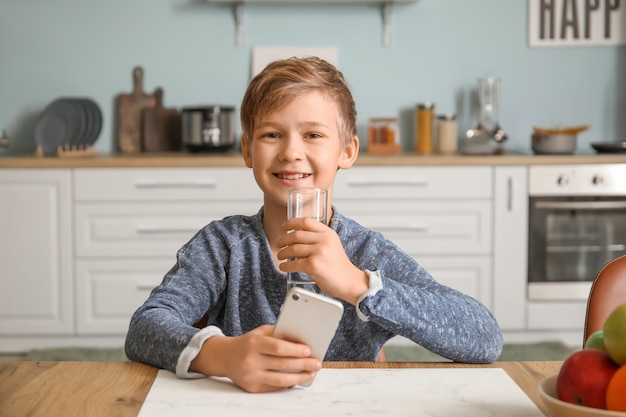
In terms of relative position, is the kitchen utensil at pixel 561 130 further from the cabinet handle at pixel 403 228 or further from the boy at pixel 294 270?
the boy at pixel 294 270

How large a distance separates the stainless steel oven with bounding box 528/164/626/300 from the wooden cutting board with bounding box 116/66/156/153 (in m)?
1.78

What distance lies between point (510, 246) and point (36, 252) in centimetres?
199

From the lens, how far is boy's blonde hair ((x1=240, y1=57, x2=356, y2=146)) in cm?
161

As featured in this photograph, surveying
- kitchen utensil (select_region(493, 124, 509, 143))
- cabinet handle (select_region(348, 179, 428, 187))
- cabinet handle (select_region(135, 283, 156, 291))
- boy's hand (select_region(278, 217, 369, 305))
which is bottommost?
cabinet handle (select_region(135, 283, 156, 291))

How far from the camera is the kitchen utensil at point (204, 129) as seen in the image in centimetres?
423

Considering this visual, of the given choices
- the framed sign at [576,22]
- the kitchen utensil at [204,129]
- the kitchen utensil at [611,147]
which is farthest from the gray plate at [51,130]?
the kitchen utensil at [611,147]

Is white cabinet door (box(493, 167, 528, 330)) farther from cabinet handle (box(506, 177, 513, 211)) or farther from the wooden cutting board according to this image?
the wooden cutting board

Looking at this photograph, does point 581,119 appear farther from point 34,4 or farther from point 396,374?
point 396,374

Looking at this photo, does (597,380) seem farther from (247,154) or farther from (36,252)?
(36,252)

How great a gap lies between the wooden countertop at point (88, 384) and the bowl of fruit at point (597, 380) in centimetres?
15

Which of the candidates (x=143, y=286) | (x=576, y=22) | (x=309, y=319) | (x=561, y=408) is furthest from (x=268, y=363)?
(x=576, y=22)

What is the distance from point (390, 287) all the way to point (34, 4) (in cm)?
350

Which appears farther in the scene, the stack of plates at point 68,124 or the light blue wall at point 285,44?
the light blue wall at point 285,44

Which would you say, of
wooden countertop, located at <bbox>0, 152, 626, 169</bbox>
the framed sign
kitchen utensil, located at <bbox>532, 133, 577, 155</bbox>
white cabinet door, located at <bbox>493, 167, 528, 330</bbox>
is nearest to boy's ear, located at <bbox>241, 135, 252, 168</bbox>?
wooden countertop, located at <bbox>0, 152, 626, 169</bbox>
